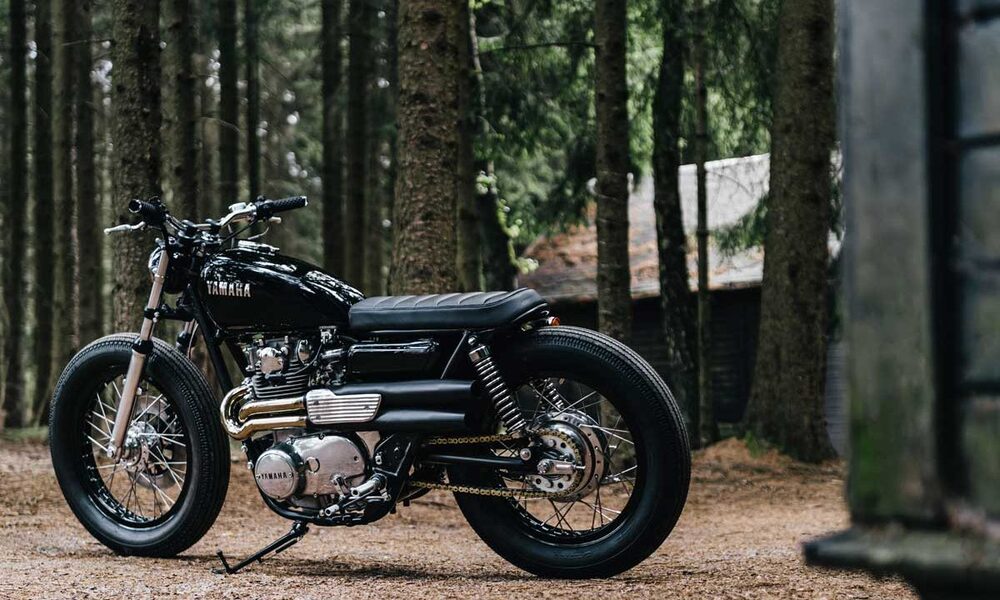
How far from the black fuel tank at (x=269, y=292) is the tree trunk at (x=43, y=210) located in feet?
37.4

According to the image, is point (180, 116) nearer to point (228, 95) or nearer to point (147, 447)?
point (228, 95)

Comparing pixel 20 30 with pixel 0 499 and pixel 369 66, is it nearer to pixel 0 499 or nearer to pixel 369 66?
pixel 369 66

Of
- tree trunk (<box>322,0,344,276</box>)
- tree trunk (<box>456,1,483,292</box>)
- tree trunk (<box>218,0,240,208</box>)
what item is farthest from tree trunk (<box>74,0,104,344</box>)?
tree trunk (<box>456,1,483,292</box>)

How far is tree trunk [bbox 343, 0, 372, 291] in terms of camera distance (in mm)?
16750

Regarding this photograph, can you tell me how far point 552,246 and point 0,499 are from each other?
1877 cm

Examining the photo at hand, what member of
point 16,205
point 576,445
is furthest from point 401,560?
point 16,205

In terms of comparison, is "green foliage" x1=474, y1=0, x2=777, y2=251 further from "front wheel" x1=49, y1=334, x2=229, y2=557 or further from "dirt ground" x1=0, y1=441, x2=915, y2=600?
"front wheel" x1=49, y1=334, x2=229, y2=557

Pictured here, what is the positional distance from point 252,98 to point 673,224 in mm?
7366

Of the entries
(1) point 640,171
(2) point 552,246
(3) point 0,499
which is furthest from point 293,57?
(3) point 0,499

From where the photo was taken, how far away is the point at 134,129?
895 cm

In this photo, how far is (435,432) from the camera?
16.4 feet

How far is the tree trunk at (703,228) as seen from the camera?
1474 centimetres

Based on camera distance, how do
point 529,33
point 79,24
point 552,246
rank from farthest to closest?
point 552,246, point 529,33, point 79,24

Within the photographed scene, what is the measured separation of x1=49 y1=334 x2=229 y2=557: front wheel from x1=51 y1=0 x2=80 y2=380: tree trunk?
8.21 metres
